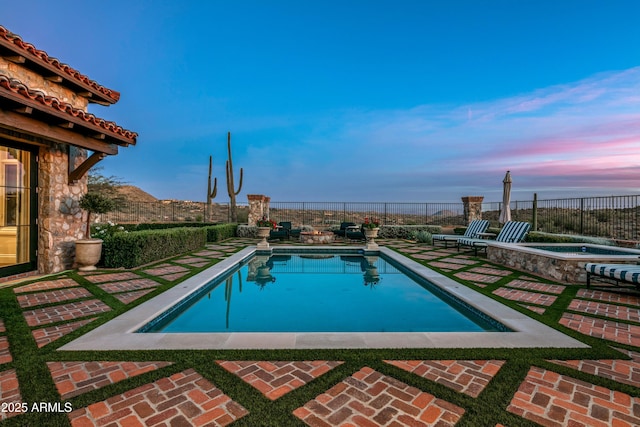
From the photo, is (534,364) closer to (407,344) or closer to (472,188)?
(407,344)

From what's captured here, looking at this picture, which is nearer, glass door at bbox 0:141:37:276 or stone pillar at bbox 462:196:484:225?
glass door at bbox 0:141:37:276

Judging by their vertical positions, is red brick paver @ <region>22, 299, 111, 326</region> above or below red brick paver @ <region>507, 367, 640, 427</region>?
below

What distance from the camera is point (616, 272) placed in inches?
174

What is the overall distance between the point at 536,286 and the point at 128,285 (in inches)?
295

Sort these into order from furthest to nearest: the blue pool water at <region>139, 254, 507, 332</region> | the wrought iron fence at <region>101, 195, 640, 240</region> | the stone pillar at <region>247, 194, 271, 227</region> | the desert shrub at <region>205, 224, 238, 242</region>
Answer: the stone pillar at <region>247, 194, 271, 227</region>, the desert shrub at <region>205, 224, 238, 242</region>, the wrought iron fence at <region>101, 195, 640, 240</region>, the blue pool water at <region>139, 254, 507, 332</region>

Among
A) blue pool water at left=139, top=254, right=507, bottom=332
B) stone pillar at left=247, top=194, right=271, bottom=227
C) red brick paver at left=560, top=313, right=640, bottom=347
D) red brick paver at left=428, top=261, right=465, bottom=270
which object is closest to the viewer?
red brick paver at left=560, top=313, right=640, bottom=347

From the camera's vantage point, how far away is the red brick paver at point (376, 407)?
66.2 inches

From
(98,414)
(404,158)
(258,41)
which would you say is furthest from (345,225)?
(98,414)

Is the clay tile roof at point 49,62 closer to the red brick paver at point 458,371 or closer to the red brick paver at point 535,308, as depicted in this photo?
the red brick paver at point 458,371

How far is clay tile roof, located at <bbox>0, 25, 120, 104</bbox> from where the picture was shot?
498 centimetres

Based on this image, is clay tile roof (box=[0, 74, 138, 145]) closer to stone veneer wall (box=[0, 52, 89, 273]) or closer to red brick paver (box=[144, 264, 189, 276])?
stone veneer wall (box=[0, 52, 89, 273])

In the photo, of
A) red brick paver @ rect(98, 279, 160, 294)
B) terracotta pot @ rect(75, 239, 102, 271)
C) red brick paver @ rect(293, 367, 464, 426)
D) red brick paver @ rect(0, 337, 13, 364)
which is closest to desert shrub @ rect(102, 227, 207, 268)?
terracotta pot @ rect(75, 239, 102, 271)

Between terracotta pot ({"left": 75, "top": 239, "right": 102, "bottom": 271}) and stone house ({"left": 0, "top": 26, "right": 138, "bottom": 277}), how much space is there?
0.32 m

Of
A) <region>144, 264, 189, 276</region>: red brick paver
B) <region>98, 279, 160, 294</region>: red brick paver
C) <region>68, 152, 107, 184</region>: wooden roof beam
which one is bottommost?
<region>144, 264, 189, 276</region>: red brick paver
